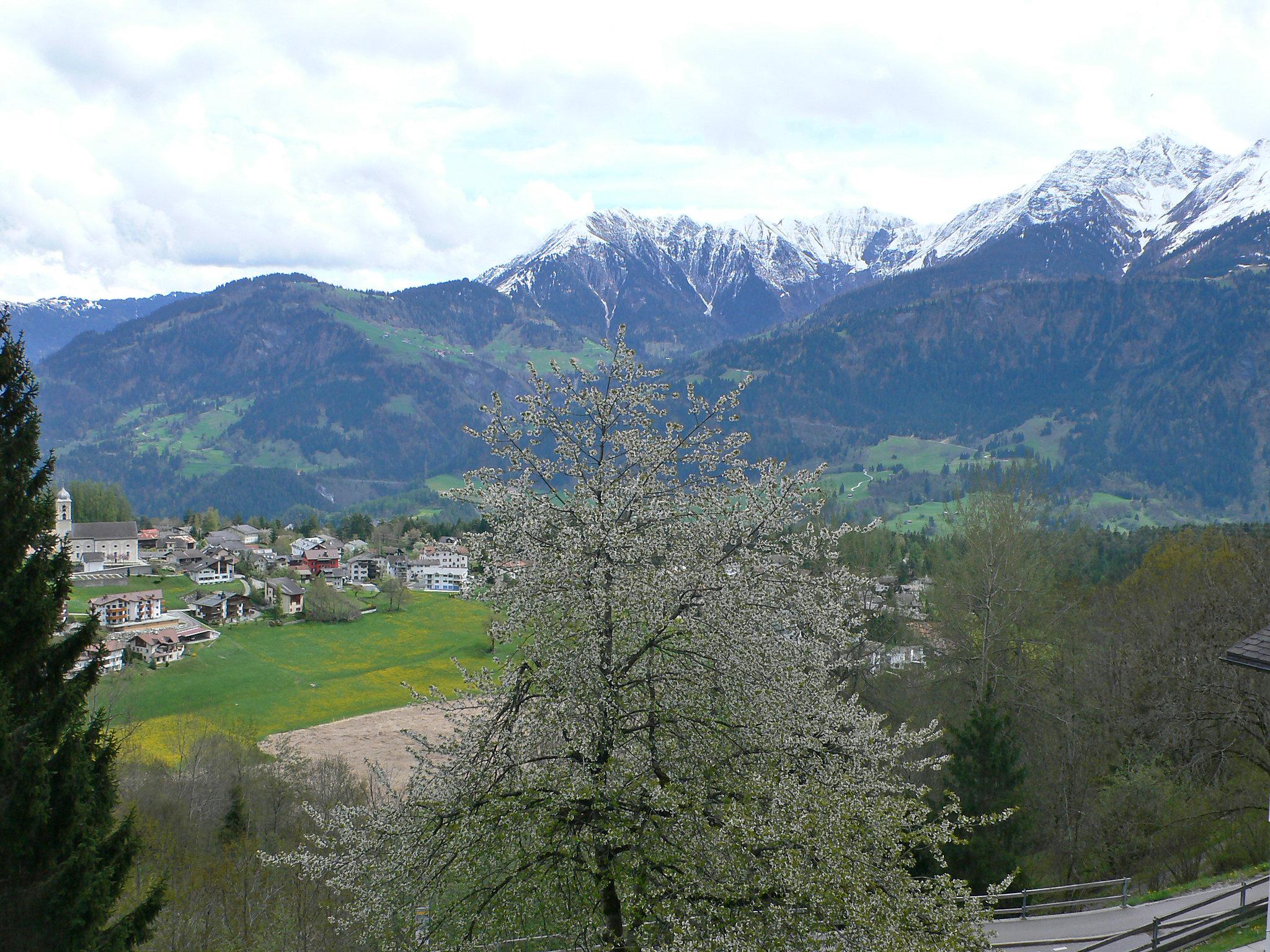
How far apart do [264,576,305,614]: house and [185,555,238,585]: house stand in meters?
8.76

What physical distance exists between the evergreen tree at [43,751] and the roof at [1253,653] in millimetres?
14012

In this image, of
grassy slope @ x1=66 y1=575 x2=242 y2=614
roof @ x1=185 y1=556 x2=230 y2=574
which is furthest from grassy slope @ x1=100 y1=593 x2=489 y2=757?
roof @ x1=185 y1=556 x2=230 y2=574

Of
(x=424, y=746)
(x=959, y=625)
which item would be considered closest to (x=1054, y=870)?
(x=959, y=625)

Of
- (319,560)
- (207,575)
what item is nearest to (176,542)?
(207,575)

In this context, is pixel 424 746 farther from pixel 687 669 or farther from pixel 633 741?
pixel 687 669

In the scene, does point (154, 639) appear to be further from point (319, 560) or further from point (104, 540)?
point (319, 560)

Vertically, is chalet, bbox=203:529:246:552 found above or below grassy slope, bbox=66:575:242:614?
above

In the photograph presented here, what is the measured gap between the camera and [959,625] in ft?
124

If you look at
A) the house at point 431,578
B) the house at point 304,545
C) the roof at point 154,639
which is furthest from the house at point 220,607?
the house at point 304,545

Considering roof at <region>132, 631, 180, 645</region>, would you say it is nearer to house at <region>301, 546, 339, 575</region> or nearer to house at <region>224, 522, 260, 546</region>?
house at <region>301, 546, 339, 575</region>

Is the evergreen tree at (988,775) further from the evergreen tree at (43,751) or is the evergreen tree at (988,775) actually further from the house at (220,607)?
the house at (220,607)

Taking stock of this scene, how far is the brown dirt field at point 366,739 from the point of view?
53562 millimetres

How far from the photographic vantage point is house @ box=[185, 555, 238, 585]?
362ft

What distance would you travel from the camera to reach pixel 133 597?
8900 centimetres
